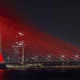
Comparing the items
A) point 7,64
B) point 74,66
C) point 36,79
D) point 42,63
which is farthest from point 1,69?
point 36,79

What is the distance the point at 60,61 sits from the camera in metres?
92.6

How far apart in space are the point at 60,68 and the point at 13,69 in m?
10.5

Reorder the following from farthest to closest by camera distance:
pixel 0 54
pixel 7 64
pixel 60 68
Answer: pixel 60 68, pixel 7 64, pixel 0 54

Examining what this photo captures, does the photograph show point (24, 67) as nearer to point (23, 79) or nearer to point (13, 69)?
point (13, 69)

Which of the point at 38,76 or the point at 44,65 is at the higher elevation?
the point at 44,65

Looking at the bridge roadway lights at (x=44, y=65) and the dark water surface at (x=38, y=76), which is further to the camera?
the bridge roadway lights at (x=44, y=65)

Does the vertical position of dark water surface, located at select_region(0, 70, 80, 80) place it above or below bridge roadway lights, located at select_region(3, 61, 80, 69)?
below

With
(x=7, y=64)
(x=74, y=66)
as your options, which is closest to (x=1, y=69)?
(x=7, y=64)

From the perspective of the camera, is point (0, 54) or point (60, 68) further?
point (60, 68)

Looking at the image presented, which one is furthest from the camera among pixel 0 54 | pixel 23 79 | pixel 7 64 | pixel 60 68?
pixel 60 68

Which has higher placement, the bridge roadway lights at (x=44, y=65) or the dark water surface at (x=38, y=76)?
the bridge roadway lights at (x=44, y=65)

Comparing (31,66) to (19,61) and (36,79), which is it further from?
(36,79)

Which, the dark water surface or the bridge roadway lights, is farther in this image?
the bridge roadway lights

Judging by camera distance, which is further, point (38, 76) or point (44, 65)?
point (44, 65)
